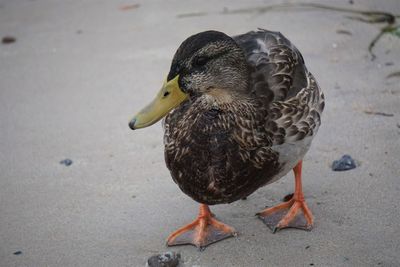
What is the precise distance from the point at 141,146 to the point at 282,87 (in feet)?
4.51

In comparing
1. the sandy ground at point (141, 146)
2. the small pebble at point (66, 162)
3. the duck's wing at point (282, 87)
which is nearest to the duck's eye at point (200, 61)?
the duck's wing at point (282, 87)

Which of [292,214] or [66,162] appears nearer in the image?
[292,214]

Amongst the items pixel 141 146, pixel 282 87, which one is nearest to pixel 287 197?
pixel 282 87

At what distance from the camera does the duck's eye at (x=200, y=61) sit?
2900mm

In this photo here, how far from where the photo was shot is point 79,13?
21.4 feet

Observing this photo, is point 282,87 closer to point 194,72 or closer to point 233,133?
point 233,133

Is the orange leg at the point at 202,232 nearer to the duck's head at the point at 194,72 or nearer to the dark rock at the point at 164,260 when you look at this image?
the dark rock at the point at 164,260

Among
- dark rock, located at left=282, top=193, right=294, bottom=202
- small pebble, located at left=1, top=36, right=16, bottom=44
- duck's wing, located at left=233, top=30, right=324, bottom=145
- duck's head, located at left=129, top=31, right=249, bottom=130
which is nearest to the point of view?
duck's head, located at left=129, top=31, right=249, bottom=130

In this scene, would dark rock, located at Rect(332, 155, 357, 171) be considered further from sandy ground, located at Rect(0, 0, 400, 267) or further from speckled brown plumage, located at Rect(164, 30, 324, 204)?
speckled brown plumage, located at Rect(164, 30, 324, 204)

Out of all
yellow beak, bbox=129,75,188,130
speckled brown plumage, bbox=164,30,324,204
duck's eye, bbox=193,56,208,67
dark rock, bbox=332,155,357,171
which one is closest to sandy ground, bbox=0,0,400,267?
dark rock, bbox=332,155,357,171

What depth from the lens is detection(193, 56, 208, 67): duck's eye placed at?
114 inches

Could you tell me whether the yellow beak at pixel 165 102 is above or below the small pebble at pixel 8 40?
above

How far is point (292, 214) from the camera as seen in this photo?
3416 mm

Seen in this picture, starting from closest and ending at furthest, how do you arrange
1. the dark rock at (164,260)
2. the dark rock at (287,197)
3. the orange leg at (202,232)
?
the dark rock at (164,260), the orange leg at (202,232), the dark rock at (287,197)
